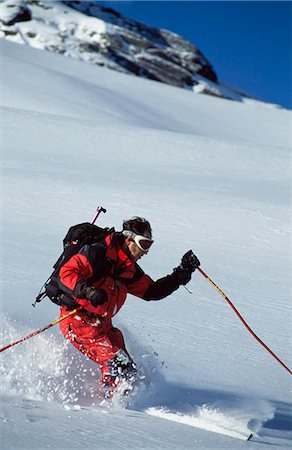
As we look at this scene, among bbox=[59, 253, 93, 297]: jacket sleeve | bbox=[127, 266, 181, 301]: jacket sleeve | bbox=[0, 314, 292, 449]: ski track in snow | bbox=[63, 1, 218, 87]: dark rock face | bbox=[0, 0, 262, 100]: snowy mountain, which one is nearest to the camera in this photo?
bbox=[0, 314, 292, 449]: ski track in snow

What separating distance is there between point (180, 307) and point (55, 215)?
11.4 feet

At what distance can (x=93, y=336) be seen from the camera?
420 cm

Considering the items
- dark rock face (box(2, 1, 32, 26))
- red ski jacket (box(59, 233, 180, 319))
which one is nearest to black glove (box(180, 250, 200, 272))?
red ski jacket (box(59, 233, 180, 319))

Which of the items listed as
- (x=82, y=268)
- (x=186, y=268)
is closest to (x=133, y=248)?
(x=82, y=268)

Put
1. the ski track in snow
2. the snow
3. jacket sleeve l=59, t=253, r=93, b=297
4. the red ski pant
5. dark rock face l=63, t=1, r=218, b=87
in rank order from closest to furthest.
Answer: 1. the snow
2. the ski track in snow
3. jacket sleeve l=59, t=253, r=93, b=297
4. the red ski pant
5. dark rock face l=63, t=1, r=218, b=87

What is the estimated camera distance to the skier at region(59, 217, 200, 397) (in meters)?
3.97

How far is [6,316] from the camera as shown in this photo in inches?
193

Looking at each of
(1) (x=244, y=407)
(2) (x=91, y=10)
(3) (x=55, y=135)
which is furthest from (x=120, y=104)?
(2) (x=91, y=10)

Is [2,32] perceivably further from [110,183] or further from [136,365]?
[136,365]

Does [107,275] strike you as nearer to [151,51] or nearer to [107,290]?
[107,290]

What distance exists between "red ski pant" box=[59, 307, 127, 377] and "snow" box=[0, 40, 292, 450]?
225 mm

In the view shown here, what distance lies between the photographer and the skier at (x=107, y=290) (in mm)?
3975

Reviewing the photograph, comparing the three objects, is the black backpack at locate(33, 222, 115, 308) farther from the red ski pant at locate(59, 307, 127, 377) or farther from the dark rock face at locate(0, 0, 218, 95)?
the dark rock face at locate(0, 0, 218, 95)

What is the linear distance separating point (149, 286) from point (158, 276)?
237 cm
